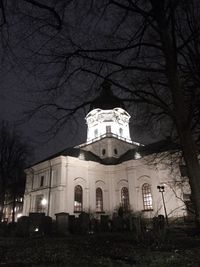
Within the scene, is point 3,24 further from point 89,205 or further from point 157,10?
point 89,205

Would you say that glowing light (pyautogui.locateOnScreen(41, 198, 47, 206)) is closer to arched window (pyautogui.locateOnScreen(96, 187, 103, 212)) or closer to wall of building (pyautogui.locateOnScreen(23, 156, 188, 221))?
wall of building (pyautogui.locateOnScreen(23, 156, 188, 221))

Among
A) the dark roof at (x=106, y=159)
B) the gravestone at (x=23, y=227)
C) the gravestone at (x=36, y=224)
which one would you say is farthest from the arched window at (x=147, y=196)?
the gravestone at (x=23, y=227)

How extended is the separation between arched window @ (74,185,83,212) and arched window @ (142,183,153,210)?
320 inches

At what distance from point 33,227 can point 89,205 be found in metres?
14.2

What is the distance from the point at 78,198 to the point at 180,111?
87.0ft

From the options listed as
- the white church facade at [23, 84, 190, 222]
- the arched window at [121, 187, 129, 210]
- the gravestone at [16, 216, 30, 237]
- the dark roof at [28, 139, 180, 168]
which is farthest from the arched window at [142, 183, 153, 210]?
the gravestone at [16, 216, 30, 237]

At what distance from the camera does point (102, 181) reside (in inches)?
1329

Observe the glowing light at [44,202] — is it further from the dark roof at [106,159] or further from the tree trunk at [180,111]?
the tree trunk at [180,111]

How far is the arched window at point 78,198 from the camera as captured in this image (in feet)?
98.4

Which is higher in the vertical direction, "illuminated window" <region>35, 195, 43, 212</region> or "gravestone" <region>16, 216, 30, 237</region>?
"illuminated window" <region>35, 195, 43, 212</region>

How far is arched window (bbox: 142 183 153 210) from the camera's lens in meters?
29.7

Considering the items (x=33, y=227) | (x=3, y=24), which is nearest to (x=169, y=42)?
(x=3, y=24)

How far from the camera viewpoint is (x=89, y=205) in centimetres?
3083

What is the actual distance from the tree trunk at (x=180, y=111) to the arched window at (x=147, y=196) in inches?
980
